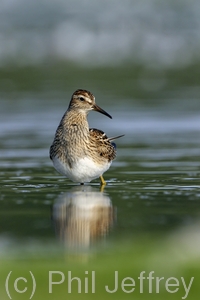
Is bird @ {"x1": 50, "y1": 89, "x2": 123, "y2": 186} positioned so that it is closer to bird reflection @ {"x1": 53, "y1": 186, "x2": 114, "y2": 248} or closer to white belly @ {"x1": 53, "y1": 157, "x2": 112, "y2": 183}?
white belly @ {"x1": 53, "y1": 157, "x2": 112, "y2": 183}

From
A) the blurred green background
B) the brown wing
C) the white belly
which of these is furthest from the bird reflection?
the brown wing

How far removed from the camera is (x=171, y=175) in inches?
524

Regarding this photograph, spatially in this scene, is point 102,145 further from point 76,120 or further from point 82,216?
point 82,216

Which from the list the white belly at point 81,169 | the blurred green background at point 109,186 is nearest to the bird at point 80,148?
the white belly at point 81,169

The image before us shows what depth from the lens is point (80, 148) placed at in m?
12.2

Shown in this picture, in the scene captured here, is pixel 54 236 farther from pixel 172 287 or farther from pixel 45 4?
pixel 45 4

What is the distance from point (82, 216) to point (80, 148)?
246 cm

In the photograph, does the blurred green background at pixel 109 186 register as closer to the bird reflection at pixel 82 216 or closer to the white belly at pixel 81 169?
the bird reflection at pixel 82 216

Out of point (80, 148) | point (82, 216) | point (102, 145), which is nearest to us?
point (82, 216)

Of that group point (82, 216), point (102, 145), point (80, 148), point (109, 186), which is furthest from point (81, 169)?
point (82, 216)

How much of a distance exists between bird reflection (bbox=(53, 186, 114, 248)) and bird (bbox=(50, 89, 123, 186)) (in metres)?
0.30

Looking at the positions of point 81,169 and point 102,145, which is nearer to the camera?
point 81,169

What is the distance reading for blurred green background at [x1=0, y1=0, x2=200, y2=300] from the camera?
691 cm

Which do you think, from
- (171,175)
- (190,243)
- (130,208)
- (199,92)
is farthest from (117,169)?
(199,92)
